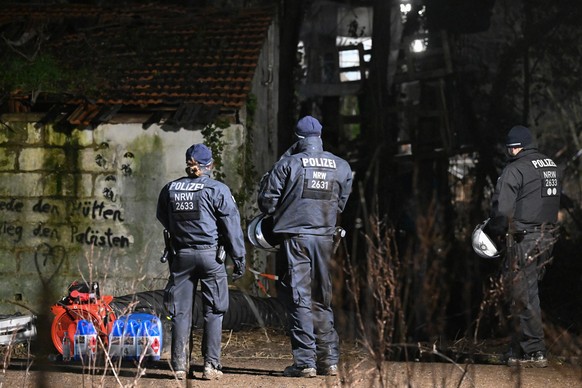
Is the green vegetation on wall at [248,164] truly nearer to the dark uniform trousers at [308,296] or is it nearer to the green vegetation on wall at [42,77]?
the green vegetation on wall at [42,77]

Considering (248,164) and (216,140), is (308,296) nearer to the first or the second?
(216,140)

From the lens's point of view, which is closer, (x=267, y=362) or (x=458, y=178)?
(x=267, y=362)

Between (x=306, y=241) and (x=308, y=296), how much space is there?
0.42m

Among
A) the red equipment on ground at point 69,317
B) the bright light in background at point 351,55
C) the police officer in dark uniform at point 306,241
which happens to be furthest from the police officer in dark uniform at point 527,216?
the bright light in background at point 351,55

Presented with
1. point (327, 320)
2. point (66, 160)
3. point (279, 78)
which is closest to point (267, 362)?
point (327, 320)

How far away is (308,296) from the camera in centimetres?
771

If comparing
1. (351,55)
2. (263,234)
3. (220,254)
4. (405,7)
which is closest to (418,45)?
(405,7)

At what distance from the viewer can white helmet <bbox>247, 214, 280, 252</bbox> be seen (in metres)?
7.93

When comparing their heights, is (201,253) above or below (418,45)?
below

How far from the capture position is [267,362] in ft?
30.1

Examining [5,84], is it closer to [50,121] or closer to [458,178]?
[50,121]

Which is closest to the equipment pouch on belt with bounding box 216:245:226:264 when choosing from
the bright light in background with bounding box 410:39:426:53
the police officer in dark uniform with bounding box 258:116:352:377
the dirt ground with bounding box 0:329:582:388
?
the police officer in dark uniform with bounding box 258:116:352:377

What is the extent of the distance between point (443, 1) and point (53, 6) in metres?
7.51

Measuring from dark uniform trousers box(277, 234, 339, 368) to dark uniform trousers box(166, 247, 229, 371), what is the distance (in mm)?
502
